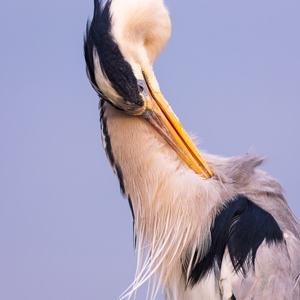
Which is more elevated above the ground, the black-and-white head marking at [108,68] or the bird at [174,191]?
the black-and-white head marking at [108,68]

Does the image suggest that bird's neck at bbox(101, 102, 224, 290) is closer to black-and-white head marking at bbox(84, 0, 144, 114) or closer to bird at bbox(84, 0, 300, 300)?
bird at bbox(84, 0, 300, 300)

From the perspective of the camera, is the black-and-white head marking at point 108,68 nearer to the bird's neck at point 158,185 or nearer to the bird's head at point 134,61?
the bird's head at point 134,61

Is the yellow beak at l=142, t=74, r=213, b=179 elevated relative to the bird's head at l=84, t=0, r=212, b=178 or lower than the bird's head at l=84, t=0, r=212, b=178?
lower

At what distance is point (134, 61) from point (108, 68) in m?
0.10

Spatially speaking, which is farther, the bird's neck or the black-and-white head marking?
the bird's neck

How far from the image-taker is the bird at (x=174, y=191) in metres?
1.56

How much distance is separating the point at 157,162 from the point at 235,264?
401mm

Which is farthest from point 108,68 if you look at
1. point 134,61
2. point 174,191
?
point 174,191

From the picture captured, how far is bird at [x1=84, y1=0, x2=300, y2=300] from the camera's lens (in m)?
1.56

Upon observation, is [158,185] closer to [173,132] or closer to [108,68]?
[173,132]

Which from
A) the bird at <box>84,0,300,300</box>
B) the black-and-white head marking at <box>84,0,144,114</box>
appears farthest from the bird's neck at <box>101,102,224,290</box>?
the black-and-white head marking at <box>84,0,144,114</box>

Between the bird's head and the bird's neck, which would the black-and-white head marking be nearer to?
the bird's head

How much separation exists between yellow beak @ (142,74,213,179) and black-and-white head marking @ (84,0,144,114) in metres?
0.09

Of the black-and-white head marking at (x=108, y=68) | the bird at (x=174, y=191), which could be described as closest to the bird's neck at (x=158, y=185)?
the bird at (x=174, y=191)
